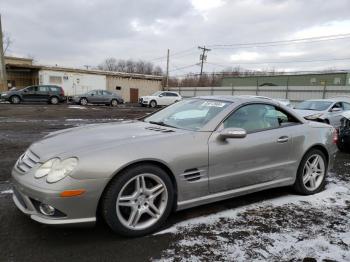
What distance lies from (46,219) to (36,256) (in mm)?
308

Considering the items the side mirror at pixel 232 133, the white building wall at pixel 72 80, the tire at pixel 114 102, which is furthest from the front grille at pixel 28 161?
the white building wall at pixel 72 80

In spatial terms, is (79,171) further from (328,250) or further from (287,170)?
(287,170)

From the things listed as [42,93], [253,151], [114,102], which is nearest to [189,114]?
[253,151]

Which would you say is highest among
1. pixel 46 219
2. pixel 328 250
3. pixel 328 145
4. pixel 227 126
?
pixel 227 126

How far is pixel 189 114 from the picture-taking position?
426cm

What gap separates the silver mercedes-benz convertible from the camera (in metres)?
2.92

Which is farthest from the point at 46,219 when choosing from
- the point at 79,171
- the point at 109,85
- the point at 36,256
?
the point at 109,85

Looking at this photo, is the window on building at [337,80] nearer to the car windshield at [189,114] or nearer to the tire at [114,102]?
the tire at [114,102]

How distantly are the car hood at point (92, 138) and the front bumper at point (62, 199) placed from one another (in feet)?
0.95

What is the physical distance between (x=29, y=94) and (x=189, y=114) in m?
25.4

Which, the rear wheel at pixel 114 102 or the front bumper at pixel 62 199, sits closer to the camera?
the front bumper at pixel 62 199

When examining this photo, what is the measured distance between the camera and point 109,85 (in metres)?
36.7

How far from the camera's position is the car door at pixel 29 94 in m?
26.3

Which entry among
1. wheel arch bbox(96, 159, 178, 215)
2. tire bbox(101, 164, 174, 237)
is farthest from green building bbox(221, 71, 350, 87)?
tire bbox(101, 164, 174, 237)
